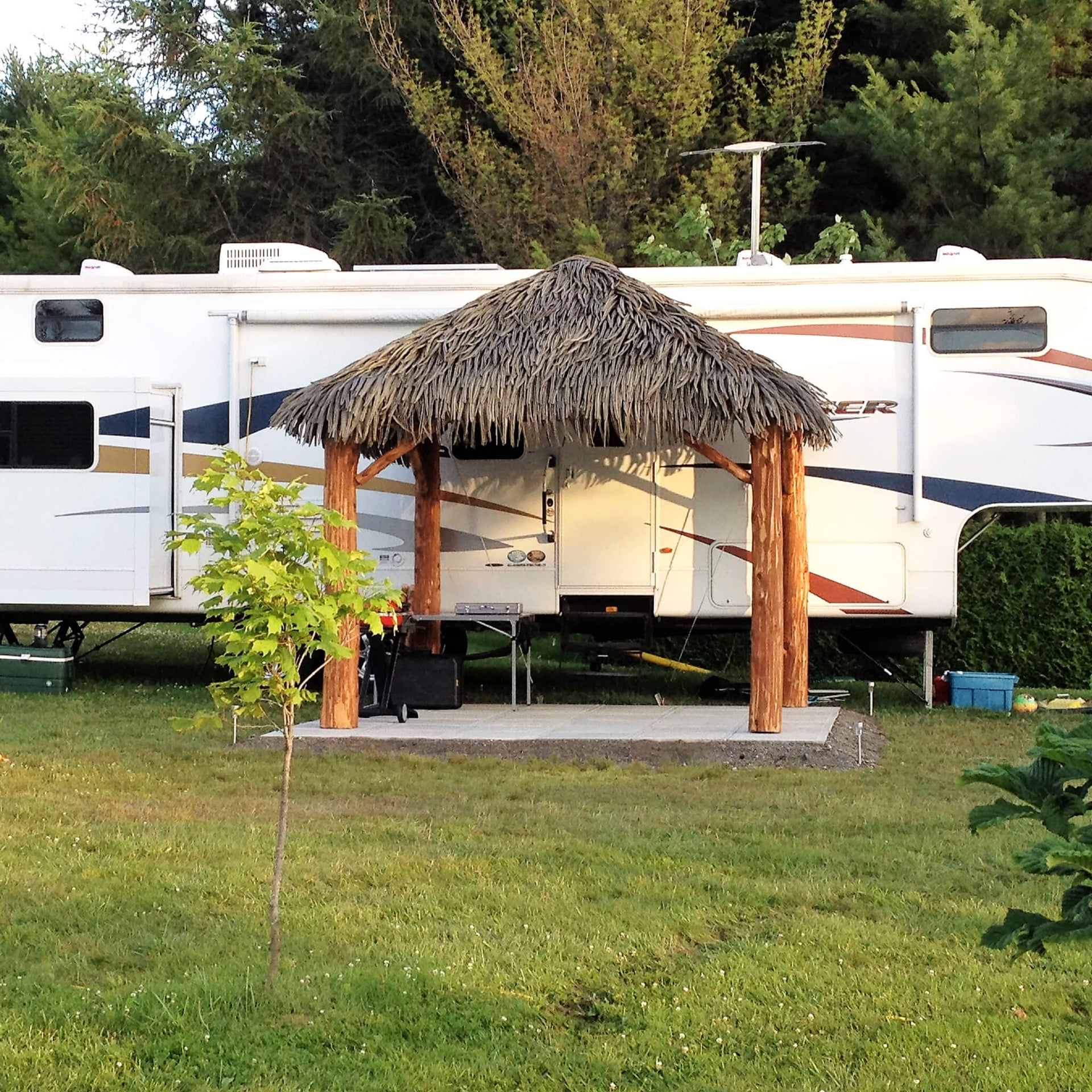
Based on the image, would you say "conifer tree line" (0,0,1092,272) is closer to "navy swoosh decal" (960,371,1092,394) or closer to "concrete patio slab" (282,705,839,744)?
"navy swoosh decal" (960,371,1092,394)

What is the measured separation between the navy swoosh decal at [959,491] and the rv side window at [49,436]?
6.43 meters

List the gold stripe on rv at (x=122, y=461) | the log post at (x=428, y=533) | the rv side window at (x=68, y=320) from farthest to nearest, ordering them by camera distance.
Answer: the rv side window at (x=68, y=320) → the gold stripe on rv at (x=122, y=461) → the log post at (x=428, y=533)

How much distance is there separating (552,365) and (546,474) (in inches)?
77.7

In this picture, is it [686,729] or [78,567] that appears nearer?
[686,729]

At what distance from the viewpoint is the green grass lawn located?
4359 millimetres

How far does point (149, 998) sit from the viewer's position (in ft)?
15.5

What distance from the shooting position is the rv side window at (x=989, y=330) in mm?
11586

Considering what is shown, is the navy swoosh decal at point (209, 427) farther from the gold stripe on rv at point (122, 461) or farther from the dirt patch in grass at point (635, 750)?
the dirt patch in grass at point (635, 750)

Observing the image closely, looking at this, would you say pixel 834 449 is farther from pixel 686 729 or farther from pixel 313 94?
pixel 313 94

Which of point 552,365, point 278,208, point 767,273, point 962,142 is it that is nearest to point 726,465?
Result: point 552,365

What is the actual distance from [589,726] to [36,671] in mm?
5504

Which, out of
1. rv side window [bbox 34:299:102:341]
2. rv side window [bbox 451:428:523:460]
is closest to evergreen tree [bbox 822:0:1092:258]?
rv side window [bbox 451:428:523:460]

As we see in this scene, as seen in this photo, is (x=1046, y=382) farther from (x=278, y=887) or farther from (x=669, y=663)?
(x=278, y=887)

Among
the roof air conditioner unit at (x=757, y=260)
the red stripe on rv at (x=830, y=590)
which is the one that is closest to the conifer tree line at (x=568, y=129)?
the roof air conditioner unit at (x=757, y=260)
